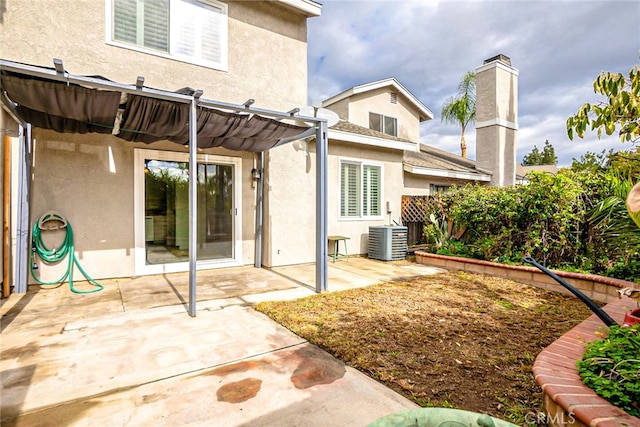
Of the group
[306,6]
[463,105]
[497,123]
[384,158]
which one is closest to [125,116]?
[306,6]

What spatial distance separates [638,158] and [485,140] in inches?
475

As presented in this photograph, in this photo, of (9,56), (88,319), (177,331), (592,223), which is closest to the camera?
(177,331)

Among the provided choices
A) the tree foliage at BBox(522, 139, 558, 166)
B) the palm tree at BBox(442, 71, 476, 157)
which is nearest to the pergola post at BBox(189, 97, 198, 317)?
the palm tree at BBox(442, 71, 476, 157)

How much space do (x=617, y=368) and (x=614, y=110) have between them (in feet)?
6.27

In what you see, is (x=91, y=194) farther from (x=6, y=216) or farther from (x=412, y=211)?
(x=412, y=211)

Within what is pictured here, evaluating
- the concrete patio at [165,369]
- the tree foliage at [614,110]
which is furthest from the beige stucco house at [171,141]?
the tree foliage at [614,110]

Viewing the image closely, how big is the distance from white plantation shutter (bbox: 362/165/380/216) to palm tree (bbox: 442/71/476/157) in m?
11.7

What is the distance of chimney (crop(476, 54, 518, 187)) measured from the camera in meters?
13.3

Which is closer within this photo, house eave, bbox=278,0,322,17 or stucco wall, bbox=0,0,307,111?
stucco wall, bbox=0,0,307,111

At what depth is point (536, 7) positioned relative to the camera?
25.1ft

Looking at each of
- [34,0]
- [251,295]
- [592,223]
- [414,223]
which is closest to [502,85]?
[414,223]

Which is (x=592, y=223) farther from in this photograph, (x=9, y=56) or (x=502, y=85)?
(x=9, y=56)

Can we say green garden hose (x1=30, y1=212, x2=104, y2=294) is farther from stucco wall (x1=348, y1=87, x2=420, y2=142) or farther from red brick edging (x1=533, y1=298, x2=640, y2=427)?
stucco wall (x1=348, y1=87, x2=420, y2=142)

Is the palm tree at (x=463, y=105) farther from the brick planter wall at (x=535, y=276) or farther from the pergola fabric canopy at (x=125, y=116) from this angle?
the pergola fabric canopy at (x=125, y=116)
